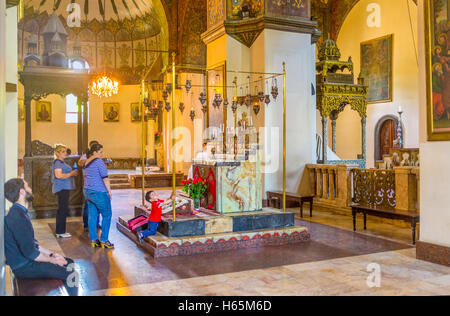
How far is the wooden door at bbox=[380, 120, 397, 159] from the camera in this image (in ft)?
53.7

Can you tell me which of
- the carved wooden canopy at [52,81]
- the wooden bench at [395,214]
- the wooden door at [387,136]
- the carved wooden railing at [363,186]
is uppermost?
the carved wooden canopy at [52,81]

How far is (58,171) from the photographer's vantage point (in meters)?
7.04

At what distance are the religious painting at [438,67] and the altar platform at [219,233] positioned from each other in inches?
101

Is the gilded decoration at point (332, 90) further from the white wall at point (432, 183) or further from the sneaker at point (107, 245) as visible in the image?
the sneaker at point (107, 245)

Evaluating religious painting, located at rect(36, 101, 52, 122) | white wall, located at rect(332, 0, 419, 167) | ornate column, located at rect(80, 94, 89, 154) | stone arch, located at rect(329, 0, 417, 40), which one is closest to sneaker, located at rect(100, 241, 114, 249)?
ornate column, located at rect(80, 94, 89, 154)

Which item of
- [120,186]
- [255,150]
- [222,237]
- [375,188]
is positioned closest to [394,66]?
[375,188]

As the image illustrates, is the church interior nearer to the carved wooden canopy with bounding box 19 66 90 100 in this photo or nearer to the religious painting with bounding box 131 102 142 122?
the carved wooden canopy with bounding box 19 66 90 100

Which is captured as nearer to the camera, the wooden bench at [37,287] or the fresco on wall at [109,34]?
the wooden bench at [37,287]

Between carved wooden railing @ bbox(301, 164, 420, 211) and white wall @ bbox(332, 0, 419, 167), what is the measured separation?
21.1 ft

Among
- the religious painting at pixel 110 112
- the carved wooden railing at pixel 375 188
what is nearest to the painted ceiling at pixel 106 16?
the religious painting at pixel 110 112

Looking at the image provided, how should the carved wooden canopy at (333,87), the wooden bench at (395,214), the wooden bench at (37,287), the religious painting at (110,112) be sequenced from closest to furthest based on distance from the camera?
1. the wooden bench at (37,287)
2. the wooden bench at (395,214)
3. the carved wooden canopy at (333,87)
4. the religious painting at (110,112)

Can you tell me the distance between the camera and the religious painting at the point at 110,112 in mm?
22125
